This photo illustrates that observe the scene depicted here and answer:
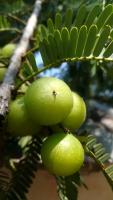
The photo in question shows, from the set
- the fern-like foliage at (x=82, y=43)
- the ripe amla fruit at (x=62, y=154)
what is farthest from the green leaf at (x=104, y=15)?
the ripe amla fruit at (x=62, y=154)

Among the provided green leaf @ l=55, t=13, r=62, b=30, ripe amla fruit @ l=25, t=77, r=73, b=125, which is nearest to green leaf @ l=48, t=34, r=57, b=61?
ripe amla fruit @ l=25, t=77, r=73, b=125

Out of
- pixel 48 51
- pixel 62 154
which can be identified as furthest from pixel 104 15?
pixel 62 154

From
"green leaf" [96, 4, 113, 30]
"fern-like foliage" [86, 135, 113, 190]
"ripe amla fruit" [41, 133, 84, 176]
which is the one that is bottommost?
"fern-like foliage" [86, 135, 113, 190]

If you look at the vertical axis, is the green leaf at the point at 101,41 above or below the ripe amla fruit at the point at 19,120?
above

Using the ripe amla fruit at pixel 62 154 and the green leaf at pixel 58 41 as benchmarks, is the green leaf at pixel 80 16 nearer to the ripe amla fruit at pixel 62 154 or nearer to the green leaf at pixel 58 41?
the green leaf at pixel 58 41

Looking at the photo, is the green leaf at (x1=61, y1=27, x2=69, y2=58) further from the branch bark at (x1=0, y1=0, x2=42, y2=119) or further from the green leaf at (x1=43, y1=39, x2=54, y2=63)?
the branch bark at (x1=0, y1=0, x2=42, y2=119)

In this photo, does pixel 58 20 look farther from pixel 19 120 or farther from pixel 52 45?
pixel 19 120

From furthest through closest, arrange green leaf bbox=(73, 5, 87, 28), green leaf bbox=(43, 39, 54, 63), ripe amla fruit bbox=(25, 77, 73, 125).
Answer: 1. green leaf bbox=(73, 5, 87, 28)
2. green leaf bbox=(43, 39, 54, 63)
3. ripe amla fruit bbox=(25, 77, 73, 125)
